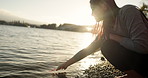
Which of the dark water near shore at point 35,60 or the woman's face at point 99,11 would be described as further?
the dark water near shore at point 35,60

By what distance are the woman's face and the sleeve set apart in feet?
1.39

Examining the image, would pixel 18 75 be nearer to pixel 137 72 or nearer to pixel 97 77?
pixel 97 77

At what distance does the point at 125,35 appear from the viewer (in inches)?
116

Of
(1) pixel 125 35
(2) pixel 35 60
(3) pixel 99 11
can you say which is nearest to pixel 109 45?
(1) pixel 125 35

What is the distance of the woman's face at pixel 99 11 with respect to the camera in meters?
3.05

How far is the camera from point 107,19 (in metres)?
3.08

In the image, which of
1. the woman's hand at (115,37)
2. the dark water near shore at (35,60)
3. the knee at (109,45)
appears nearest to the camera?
the woman's hand at (115,37)

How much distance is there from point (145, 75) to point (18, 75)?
20.9 feet

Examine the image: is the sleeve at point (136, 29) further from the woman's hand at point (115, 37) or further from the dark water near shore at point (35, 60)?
the dark water near shore at point (35, 60)

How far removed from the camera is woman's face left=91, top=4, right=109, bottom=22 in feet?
10.0

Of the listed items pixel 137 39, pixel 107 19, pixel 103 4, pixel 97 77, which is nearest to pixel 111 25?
pixel 107 19

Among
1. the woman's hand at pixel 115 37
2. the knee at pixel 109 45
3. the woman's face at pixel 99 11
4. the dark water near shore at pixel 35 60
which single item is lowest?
the dark water near shore at pixel 35 60

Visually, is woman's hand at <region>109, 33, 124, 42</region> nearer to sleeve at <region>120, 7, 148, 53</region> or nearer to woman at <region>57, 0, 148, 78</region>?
woman at <region>57, 0, 148, 78</region>

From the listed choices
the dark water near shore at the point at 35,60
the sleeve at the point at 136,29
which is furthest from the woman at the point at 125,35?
the dark water near shore at the point at 35,60
